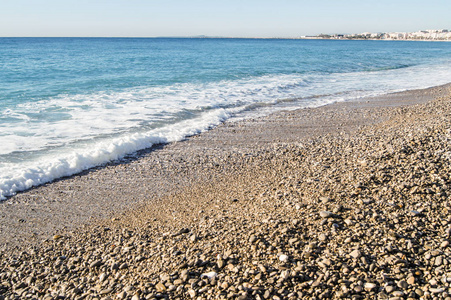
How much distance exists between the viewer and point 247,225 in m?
4.86

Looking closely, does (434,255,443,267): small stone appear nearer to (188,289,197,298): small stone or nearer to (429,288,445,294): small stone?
(429,288,445,294): small stone

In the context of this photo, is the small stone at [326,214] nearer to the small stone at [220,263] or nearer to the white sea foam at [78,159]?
the small stone at [220,263]

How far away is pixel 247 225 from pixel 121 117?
9190mm

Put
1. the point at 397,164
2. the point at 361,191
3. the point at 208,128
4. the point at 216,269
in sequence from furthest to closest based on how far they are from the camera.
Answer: the point at 208,128, the point at 397,164, the point at 361,191, the point at 216,269

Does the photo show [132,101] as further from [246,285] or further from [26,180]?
[246,285]

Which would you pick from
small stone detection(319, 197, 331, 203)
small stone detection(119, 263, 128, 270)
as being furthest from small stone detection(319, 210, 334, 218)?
small stone detection(119, 263, 128, 270)

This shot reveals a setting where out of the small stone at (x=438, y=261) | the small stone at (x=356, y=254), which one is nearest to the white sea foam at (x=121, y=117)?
the small stone at (x=356, y=254)

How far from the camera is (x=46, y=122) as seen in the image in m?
11.9

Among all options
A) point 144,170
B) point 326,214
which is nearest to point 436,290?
point 326,214

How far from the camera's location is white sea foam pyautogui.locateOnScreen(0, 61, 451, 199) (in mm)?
8180

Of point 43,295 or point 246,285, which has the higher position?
point 246,285

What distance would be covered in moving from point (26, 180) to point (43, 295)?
3.84 metres

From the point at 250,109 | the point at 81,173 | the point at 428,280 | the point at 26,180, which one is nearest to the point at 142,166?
the point at 81,173

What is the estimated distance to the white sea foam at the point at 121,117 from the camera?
26.8 feet
